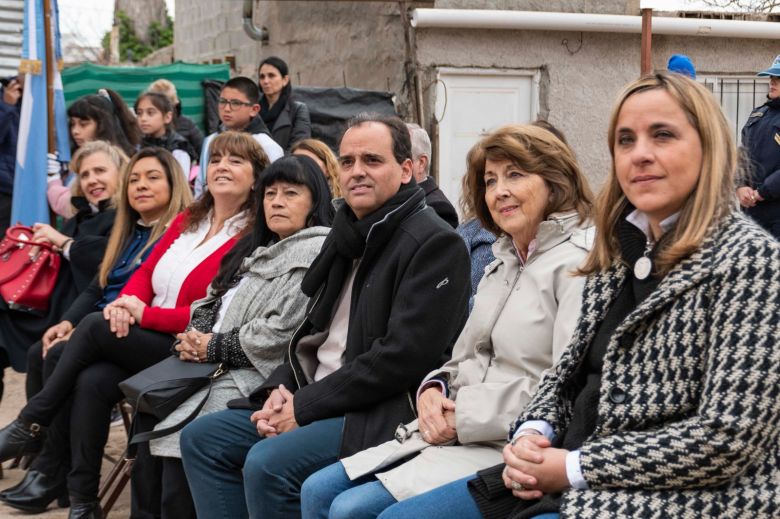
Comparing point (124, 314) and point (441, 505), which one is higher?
point (124, 314)

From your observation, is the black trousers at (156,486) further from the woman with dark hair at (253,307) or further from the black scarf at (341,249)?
the black scarf at (341,249)

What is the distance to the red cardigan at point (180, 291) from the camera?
5.00 meters

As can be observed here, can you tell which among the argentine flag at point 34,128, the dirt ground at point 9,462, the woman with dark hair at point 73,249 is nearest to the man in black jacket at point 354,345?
the dirt ground at point 9,462

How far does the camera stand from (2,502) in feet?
18.3

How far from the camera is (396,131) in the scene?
13.5 feet

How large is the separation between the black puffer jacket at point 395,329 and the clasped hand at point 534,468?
962 millimetres

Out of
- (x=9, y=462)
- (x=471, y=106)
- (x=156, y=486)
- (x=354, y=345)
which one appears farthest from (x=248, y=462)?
(x=471, y=106)

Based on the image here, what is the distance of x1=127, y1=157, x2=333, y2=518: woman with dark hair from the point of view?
447 cm

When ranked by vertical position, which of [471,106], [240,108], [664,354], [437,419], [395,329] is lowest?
[437,419]

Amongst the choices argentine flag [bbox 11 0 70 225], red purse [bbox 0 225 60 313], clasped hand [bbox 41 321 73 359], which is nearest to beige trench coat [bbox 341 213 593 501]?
clasped hand [bbox 41 321 73 359]

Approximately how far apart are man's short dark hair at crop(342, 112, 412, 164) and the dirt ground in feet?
8.26

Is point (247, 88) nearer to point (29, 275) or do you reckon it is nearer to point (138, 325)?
point (29, 275)

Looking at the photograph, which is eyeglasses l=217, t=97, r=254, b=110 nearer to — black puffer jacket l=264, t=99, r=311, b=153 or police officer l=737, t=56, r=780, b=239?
black puffer jacket l=264, t=99, r=311, b=153

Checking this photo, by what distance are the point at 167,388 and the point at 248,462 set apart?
0.82m
